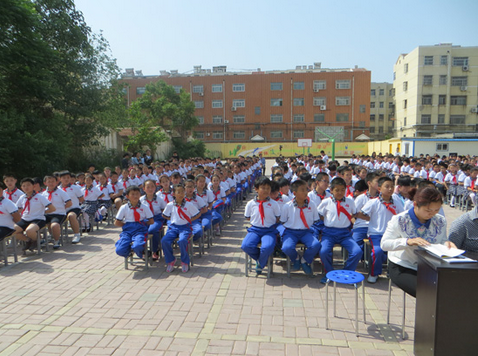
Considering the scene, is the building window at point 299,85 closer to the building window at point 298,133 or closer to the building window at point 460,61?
the building window at point 298,133

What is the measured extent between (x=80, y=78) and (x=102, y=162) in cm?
448

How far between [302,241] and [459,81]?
45.3 meters

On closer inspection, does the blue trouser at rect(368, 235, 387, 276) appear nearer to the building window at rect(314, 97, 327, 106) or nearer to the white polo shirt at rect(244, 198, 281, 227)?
the white polo shirt at rect(244, 198, 281, 227)

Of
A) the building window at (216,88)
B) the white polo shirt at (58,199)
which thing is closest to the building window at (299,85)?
the building window at (216,88)

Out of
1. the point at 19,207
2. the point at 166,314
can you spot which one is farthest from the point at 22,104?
the point at 166,314

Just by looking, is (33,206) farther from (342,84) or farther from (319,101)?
(342,84)

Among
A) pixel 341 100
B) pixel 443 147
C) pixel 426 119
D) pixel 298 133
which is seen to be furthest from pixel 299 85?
pixel 443 147

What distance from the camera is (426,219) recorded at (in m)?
3.38

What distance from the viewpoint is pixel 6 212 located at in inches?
236

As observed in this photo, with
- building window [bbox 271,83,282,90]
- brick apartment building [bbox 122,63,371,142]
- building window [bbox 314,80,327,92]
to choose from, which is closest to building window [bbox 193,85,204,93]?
brick apartment building [bbox 122,63,371,142]

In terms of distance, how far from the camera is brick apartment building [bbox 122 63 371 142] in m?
43.8

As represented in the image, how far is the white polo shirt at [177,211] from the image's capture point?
19.6 ft

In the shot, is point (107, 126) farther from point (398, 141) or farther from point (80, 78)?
point (398, 141)

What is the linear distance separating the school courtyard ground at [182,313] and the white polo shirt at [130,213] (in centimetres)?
85
